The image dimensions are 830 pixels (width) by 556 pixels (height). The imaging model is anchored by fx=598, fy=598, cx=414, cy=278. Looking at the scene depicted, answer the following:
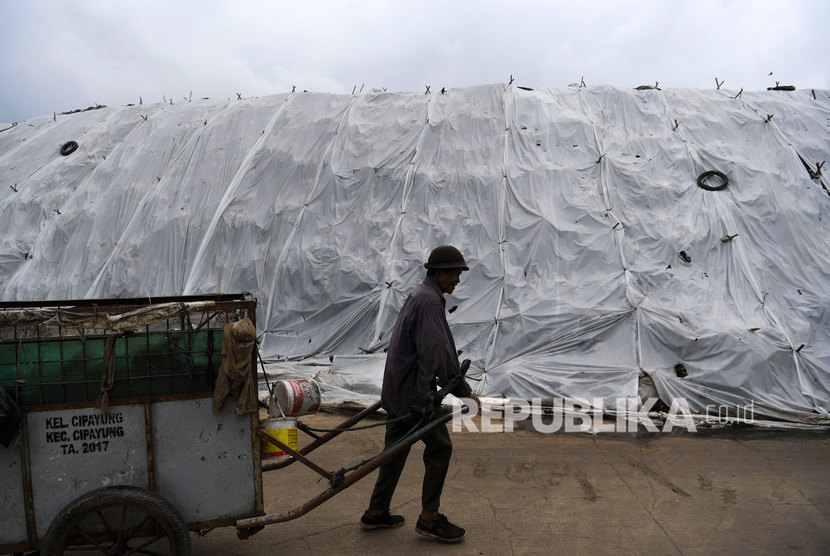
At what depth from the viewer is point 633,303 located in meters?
7.52

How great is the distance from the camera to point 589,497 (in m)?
4.43

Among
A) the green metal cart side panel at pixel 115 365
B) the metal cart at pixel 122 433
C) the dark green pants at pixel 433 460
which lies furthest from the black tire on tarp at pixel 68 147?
the dark green pants at pixel 433 460

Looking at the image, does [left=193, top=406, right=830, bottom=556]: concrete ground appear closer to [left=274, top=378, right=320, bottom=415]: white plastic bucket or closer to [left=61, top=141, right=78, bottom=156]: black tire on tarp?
[left=274, top=378, right=320, bottom=415]: white plastic bucket

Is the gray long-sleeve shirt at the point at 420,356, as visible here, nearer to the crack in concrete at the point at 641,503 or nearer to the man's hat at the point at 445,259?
the man's hat at the point at 445,259

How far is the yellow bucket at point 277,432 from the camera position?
10.8ft

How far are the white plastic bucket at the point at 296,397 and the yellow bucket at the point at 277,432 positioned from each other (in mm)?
142

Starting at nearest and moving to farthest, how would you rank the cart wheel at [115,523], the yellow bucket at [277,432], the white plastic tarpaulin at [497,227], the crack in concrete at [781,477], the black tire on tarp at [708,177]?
1. the cart wheel at [115,523]
2. the yellow bucket at [277,432]
3. the crack in concrete at [781,477]
4. the white plastic tarpaulin at [497,227]
5. the black tire on tarp at [708,177]

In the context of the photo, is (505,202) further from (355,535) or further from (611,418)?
(355,535)

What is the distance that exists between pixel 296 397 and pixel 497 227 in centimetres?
596

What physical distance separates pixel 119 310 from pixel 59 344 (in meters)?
0.33

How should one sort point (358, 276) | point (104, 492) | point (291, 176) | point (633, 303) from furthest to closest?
point (291, 176), point (358, 276), point (633, 303), point (104, 492)

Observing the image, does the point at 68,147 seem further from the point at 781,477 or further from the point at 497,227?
the point at 781,477

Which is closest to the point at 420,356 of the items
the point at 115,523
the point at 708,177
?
the point at 115,523

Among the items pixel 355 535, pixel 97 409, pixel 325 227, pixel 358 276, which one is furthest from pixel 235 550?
pixel 325 227
